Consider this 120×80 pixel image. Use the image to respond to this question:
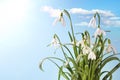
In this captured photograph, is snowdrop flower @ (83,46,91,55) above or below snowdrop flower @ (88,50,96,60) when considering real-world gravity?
above

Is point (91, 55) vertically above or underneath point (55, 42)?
underneath

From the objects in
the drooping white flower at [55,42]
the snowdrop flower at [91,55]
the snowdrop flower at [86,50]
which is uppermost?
the drooping white flower at [55,42]

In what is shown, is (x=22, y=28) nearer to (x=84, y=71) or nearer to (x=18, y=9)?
(x=18, y=9)

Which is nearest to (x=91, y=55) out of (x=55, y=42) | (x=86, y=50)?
(x=86, y=50)

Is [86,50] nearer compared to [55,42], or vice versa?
[86,50]

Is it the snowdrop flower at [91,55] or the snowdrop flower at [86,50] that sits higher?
the snowdrop flower at [86,50]

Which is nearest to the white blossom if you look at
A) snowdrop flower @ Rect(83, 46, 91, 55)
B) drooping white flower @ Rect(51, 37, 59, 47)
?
snowdrop flower @ Rect(83, 46, 91, 55)

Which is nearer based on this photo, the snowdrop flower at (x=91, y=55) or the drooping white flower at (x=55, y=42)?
the snowdrop flower at (x=91, y=55)

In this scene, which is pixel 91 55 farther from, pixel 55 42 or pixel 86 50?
pixel 55 42

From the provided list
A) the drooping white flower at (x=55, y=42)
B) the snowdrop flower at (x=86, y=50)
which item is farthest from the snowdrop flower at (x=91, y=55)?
the drooping white flower at (x=55, y=42)

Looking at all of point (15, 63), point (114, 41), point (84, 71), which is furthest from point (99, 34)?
point (15, 63)

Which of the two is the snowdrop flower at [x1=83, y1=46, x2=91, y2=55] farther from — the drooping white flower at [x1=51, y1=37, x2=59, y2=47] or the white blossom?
the drooping white flower at [x1=51, y1=37, x2=59, y2=47]

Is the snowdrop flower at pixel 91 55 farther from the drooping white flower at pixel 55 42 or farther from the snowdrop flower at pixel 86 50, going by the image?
the drooping white flower at pixel 55 42
